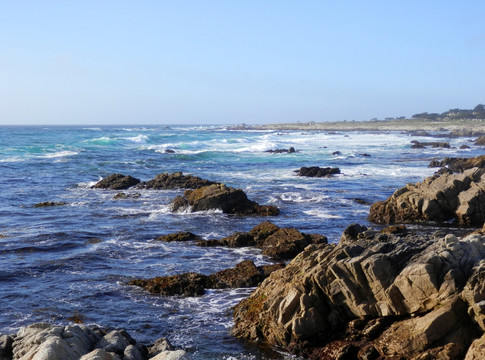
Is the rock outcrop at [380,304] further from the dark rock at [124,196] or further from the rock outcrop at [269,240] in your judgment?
the dark rock at [124,196]

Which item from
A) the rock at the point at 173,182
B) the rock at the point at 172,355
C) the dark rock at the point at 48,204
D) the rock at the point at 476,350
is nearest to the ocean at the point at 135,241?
the dark rock at the point at 48,204

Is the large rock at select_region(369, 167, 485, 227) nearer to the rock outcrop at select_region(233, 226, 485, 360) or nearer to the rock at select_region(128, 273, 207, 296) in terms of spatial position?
the rock at select_region(128, 273, 207, 296)

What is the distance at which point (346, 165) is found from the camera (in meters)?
54.9

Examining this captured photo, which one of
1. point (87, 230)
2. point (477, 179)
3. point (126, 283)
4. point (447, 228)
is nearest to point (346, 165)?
point (477, 179)

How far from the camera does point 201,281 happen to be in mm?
15641

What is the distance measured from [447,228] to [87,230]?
50.0 feet

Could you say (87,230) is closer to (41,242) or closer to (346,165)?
(41,242)

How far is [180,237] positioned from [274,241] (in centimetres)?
398

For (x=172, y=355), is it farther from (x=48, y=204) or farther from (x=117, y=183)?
(x=117, y=183)

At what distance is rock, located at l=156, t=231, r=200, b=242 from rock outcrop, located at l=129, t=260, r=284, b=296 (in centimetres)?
538

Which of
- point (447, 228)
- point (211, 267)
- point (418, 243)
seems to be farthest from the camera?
point (447, 228)

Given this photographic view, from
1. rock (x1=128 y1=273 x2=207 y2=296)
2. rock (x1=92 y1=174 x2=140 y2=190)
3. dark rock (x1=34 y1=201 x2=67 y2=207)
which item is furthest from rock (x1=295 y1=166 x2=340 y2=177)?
rock (x1=128 y1=273 x2=207 y2=296)

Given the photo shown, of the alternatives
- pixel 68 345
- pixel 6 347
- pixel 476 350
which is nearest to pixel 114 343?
pixel 68 345

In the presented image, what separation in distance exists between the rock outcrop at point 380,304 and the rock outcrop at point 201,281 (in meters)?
2.91
